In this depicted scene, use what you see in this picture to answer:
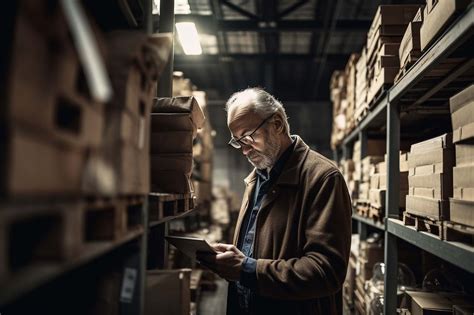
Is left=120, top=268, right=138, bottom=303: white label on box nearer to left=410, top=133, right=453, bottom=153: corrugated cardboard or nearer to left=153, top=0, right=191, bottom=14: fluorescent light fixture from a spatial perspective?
left=410, top=133, right=453, bottom=153: corrugated cardboard

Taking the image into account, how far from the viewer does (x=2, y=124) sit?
0.90 metres

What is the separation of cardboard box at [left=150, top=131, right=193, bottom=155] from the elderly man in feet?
1.72

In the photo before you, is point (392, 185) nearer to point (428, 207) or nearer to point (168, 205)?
point (428, 207)

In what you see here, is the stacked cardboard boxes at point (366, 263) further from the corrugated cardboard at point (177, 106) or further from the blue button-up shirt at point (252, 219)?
the corrugated cardboard at point (177, 106)

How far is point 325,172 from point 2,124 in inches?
83.3

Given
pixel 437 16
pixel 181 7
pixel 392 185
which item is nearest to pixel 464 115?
pixel 437 16

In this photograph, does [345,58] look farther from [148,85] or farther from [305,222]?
[148,85]

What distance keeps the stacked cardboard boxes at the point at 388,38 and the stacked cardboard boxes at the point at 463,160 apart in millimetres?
1475

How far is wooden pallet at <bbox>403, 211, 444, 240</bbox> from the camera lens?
99.9 inches

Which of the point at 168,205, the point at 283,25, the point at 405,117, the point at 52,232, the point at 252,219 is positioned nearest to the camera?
the point at 52,232

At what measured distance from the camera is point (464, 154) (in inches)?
92.5

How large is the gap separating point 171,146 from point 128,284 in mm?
994

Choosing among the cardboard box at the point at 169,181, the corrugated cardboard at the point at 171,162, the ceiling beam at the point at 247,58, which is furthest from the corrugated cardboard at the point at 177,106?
the ceiling beam at the point at 247,58

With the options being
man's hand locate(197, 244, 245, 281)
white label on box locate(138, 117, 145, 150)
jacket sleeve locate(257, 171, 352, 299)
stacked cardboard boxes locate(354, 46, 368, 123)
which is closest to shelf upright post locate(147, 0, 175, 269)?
man's hand locate(197, 244, 245, 281)
